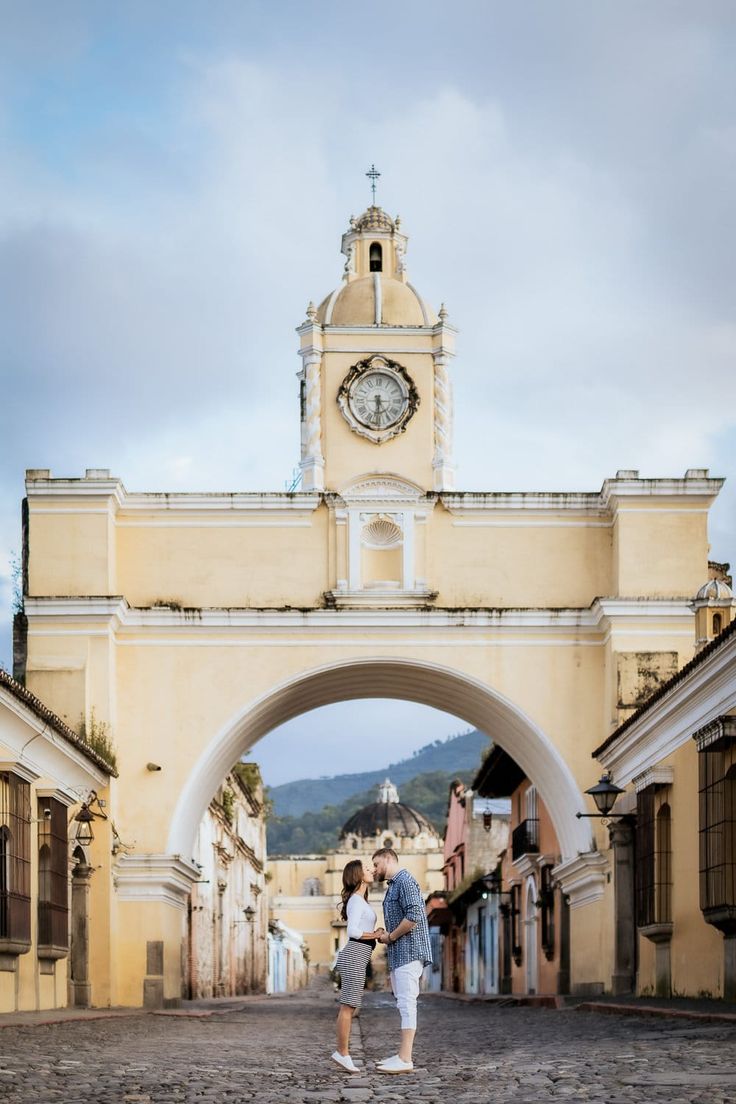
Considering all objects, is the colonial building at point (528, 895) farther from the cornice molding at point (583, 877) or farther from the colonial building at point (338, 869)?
the colonial building at point (338, 869)

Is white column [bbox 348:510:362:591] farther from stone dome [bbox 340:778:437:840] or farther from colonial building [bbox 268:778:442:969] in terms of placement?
stone dome [bbox 340:778:437:840]

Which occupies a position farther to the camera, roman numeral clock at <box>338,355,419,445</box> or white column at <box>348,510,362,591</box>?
roman numeral clock at <box>338,355,419,445</box>

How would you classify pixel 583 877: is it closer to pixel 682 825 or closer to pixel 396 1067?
pixel 682 825

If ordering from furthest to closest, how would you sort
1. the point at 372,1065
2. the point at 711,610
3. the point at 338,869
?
the point at 338,869
the point at 711,610
the point at 372,1065

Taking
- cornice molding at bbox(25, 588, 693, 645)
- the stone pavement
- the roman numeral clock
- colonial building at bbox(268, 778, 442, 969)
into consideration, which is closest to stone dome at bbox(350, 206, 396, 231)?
the roman numeral clock

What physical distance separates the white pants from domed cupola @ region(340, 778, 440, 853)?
91.7 metres

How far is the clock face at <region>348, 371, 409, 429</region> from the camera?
24094 mm

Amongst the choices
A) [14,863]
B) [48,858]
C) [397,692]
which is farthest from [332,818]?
[14,863]

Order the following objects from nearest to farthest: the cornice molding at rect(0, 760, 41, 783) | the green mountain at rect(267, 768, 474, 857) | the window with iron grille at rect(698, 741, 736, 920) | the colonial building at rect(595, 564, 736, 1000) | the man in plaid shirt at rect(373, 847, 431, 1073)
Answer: the man in plaid shirt at rect(373, 847, 431, 1073)
the window with iron grille at rect(698, 741, 736, 920)
the colonial building at rect(595, 564, 736, 1000)
the cornice molding at rect(0, 760, 41, 783)
the green mountain at rect(267, 768, 474, 857)

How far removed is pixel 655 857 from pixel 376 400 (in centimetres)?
807

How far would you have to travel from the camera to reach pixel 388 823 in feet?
345

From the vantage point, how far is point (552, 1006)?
22219 mm

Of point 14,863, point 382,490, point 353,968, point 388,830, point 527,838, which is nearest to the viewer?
point 353,968

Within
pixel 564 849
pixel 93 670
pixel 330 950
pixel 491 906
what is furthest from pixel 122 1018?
pixel 330 950
